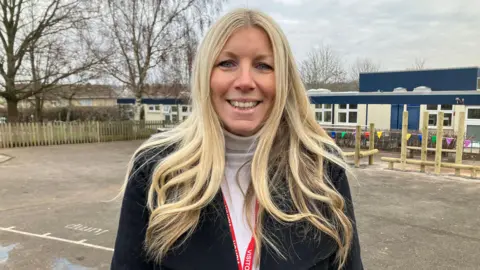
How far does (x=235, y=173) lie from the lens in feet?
4.42

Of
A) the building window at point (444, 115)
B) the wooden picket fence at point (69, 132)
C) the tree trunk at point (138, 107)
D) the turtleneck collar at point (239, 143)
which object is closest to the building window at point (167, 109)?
the wooden picket fence at point (69, 132)

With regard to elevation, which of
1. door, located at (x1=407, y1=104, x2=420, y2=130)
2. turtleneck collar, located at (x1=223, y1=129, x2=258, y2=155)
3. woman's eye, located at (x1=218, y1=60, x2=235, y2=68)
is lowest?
door, located at (x1=407, y1=104, x2=420, y2=130)

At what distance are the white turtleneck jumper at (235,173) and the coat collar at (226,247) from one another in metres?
0.06

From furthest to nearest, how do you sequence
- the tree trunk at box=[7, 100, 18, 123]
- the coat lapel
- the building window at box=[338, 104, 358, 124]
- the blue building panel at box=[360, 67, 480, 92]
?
the building window at box=[338, 104, 358, 124] → the blue building panel at box=[360, 67, 480, 92] → the tree trunk at box=[7, 100, 18, 123] → the coat lapel

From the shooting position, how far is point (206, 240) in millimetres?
1197

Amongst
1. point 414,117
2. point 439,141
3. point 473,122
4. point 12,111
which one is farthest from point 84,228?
point 414,117

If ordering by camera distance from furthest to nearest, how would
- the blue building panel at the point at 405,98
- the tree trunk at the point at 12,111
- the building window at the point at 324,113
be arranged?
the building window at the point at 324,113 < the tree trunk at the point at 12,111 < the blue building panel at the point at 405,98

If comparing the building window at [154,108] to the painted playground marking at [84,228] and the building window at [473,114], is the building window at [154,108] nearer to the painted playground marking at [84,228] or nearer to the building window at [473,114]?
the building window at [473,114]

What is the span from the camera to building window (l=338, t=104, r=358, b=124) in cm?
2078

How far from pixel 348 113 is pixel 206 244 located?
20.8 metres

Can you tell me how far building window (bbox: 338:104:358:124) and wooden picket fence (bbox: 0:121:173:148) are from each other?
11.8 meters

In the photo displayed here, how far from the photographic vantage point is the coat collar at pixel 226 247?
1.17 meters

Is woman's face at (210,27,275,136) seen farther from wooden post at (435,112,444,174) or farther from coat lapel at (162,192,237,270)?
wooden post at (435,112,444,174)

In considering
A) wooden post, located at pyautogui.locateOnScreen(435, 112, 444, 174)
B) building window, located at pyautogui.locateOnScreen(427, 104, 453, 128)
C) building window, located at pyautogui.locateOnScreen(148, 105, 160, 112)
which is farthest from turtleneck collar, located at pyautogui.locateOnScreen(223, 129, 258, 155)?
building window, located at pyautogui.locateOnScreen(148, 105, 160, 112)
